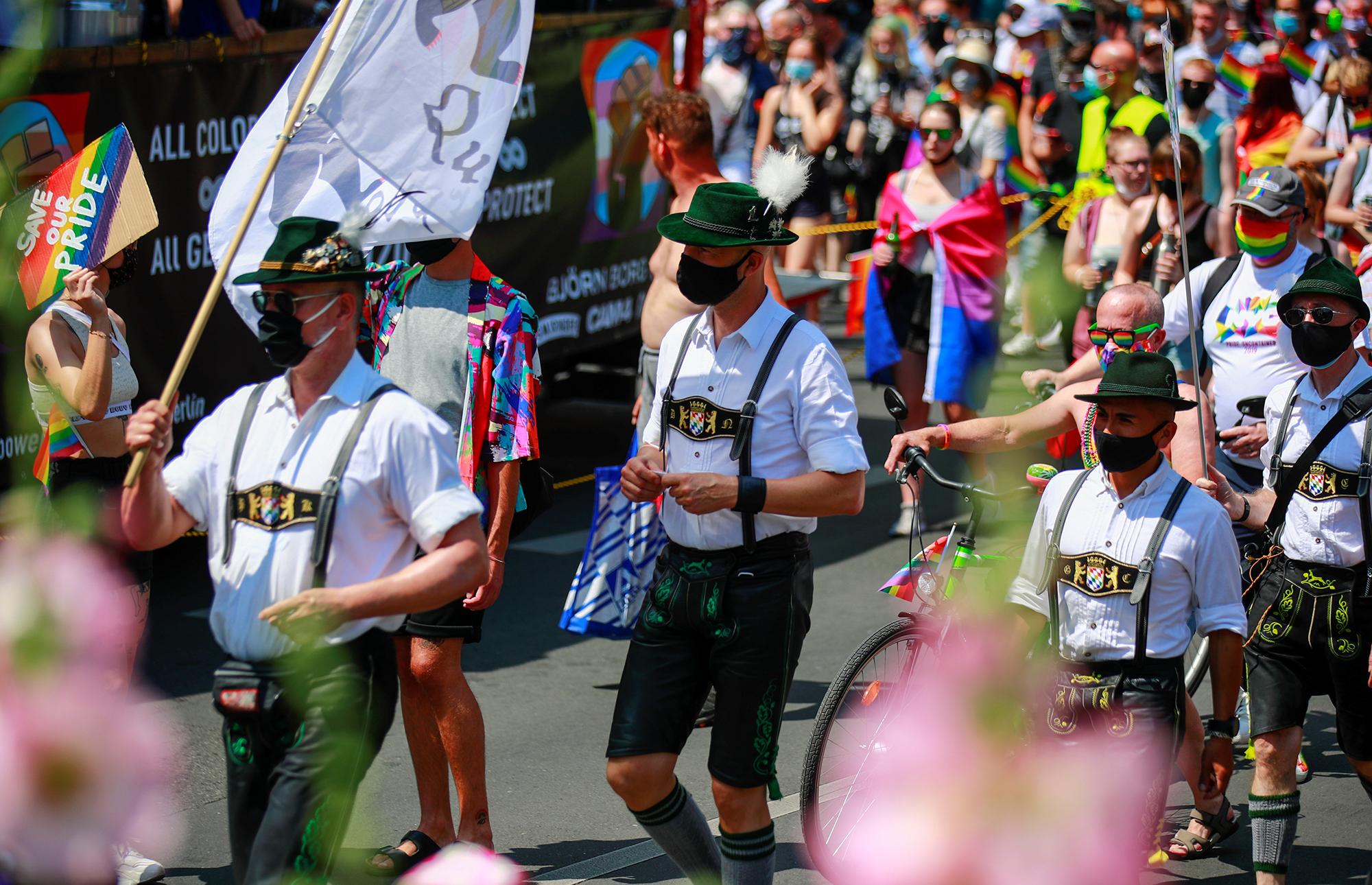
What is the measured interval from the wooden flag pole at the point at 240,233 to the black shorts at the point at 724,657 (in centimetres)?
134

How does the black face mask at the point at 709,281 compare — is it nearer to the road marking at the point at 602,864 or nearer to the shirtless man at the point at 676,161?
the road marking at the point at 602,864

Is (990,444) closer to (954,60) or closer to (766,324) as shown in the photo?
(766,324)

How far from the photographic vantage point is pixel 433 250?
190 inches

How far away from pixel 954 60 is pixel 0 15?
12.5 m

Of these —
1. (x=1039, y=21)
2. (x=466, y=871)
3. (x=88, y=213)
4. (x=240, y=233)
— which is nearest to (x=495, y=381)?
(x=88, y=213)

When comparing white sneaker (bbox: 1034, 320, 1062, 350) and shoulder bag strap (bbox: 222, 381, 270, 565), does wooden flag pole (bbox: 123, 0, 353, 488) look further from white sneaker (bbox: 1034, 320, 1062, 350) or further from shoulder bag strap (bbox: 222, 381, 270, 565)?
white sneaker (bbox: 1034, 320, 1062, 350)

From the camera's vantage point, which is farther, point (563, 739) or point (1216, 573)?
point (563, 739)

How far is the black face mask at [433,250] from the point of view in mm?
4832

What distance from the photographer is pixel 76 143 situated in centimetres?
695

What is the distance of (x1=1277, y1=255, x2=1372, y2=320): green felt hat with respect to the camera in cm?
474

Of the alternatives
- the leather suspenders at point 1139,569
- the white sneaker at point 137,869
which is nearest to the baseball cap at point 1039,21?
the leather suspenders at point 1139,569

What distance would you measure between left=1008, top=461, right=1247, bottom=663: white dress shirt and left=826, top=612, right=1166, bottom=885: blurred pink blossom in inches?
112

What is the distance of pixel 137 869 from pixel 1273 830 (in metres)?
3.22

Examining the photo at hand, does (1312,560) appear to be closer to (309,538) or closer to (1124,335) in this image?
(1124,335)
